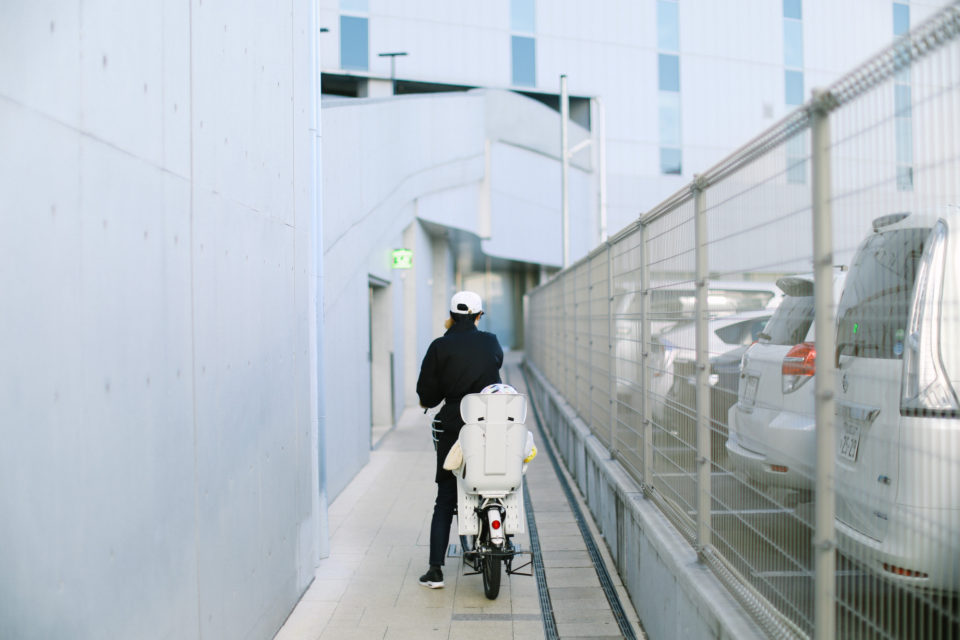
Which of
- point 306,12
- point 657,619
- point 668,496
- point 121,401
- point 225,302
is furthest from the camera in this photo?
point 306,12

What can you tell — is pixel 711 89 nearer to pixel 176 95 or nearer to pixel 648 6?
pixel 648 6

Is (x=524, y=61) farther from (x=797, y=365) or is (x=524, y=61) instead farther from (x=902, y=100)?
(x=902, y=100)

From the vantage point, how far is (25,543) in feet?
6.53

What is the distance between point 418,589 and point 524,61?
75.4 feet

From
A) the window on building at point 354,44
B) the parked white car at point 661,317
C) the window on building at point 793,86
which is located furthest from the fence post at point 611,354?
the window on building at point 793,86

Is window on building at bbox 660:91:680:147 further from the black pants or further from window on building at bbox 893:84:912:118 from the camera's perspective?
window on building at bbox 893:84:912:118

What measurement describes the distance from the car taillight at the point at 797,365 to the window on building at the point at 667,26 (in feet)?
87.7

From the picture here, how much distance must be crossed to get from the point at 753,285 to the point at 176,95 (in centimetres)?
229

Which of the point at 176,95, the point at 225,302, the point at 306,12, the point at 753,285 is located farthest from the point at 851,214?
the point at 306,12

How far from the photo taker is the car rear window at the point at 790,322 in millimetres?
2752

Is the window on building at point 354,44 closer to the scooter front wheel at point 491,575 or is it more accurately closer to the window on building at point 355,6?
the window on building at point 355,6

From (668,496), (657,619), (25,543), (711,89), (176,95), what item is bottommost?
(657,619)

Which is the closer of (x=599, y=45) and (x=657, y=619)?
(x=657, y=619)

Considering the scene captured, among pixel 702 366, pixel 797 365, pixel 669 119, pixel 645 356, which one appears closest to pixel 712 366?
pixel 702 366
